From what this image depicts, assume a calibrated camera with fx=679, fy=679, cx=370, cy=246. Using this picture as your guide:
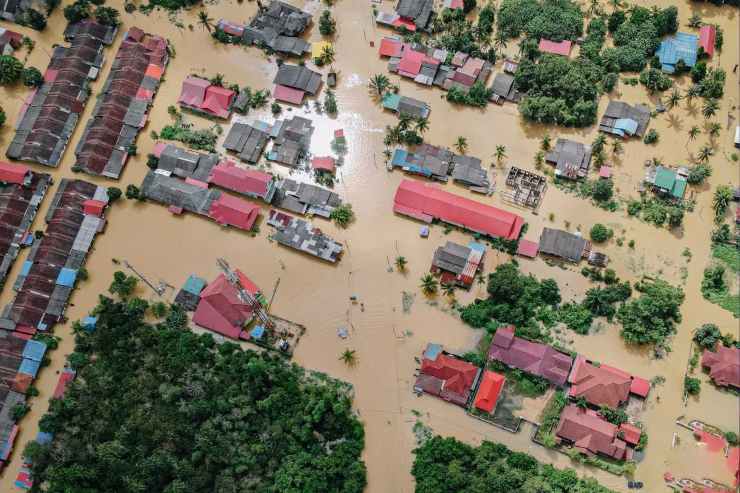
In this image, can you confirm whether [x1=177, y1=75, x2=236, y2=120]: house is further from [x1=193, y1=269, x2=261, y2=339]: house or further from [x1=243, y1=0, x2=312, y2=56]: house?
[x1=193, y1=269, x2=261, y2=339]: house

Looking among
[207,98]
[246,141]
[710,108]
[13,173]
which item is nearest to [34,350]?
[13,173]

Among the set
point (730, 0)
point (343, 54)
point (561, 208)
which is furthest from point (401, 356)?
point (730, 0)

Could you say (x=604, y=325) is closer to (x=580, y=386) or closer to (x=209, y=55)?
(x=580, y=386)

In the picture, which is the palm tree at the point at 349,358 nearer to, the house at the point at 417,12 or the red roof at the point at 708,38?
the house at the point at 417,12

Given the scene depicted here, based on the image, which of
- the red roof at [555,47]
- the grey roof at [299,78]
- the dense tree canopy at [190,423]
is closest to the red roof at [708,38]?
the red roof at [555,47]

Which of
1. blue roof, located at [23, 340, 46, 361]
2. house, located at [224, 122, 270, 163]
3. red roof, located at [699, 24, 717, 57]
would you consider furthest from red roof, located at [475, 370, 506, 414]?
red roof, located at [699, 24, 717, 57]

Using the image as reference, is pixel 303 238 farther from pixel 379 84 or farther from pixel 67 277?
pixel 67 277
